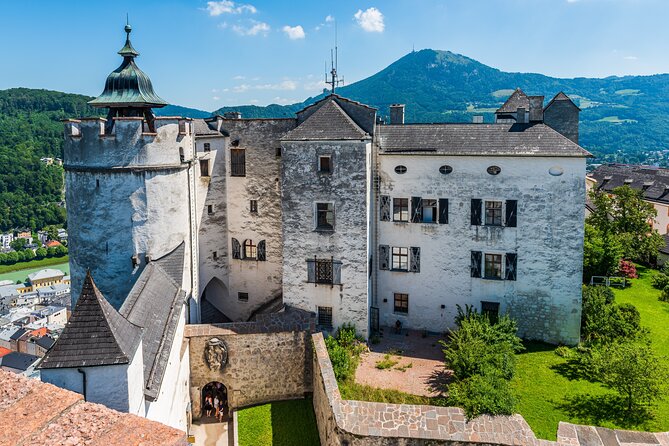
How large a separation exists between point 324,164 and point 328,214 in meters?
2.61

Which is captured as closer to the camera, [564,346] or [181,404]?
[181,404]

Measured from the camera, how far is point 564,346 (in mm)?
26688

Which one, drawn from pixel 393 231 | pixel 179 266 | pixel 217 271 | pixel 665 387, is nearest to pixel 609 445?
pixel 665 387

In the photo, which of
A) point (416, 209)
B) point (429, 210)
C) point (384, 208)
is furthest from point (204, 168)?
point (429, 210)

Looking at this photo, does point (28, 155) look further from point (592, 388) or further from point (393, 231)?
point (592, 388)

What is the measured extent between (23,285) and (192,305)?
9822 centimetres

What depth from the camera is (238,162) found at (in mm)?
30016

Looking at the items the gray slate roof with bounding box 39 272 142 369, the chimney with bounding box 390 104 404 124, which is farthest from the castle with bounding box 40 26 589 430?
the gray slate roof with bounding box 39 272 142 369

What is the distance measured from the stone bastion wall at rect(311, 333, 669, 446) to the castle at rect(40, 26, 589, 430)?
701 centimetres

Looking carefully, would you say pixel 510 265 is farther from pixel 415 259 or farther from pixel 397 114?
pixel 397 114

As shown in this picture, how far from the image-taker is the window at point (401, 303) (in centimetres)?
2872

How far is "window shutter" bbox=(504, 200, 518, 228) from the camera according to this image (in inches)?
1040

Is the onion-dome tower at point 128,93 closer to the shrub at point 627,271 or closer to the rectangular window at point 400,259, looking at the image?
the rectangular window at point 400,259

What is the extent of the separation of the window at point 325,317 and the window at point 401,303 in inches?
162
